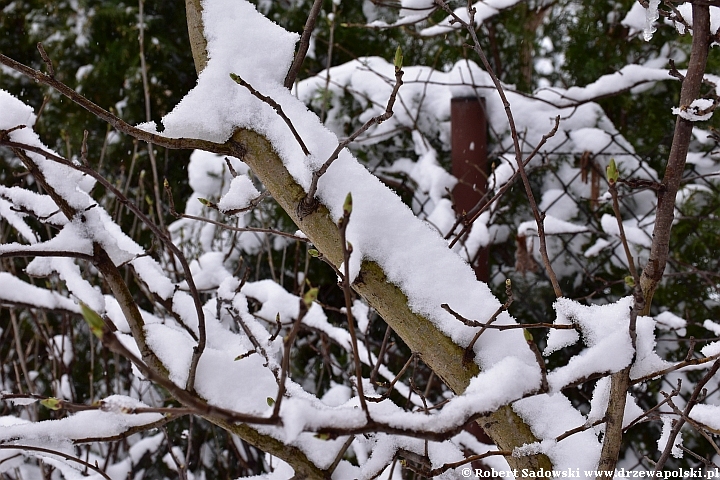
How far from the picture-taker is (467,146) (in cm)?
158

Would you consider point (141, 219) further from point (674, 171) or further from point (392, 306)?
point (674, 171)

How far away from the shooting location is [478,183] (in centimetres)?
164

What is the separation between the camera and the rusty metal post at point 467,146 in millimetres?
1550

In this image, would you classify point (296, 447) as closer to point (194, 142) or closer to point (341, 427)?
point (341, 427)

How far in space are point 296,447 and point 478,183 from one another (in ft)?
3.84

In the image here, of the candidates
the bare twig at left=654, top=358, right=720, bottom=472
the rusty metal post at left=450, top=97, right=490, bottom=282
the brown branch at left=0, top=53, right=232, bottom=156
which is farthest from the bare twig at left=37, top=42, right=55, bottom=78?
the rusty metal post at left=450, top=97, right=490, bottom=282

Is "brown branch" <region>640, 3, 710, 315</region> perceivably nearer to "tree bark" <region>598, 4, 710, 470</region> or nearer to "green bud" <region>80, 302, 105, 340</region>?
"tree bark" <region>598, 4, 710, 470</region>

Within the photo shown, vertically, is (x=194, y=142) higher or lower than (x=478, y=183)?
lower

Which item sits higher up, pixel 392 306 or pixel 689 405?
pixel 392 306

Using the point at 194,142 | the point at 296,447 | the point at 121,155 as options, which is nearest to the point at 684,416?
the point at 296,447

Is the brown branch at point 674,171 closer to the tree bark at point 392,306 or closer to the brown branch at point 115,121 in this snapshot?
the tree bark at point 392,306

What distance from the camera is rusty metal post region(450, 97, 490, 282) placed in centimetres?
155

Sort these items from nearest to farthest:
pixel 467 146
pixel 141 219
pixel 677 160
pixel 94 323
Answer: pixel 94 323 < pixel 677 160 < pixel 141 219 < pixel 467 146

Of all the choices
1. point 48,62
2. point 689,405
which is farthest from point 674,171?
point 48,62
